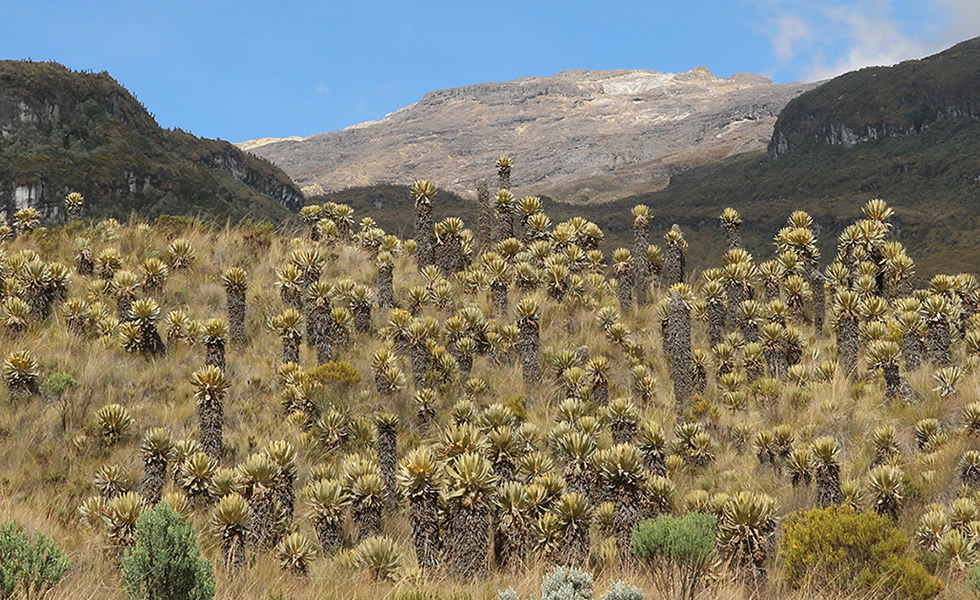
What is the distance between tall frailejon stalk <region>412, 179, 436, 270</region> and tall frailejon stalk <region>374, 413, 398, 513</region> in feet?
25.9

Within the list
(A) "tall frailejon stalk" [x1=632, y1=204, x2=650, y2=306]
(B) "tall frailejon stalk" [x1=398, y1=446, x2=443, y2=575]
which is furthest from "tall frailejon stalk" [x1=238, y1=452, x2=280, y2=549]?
(A) "tall frailejon stalk" [x1=632, y1=204, x2=650, y2=306]

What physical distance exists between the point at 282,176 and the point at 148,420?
179 m

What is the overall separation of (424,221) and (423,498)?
33.1 feet

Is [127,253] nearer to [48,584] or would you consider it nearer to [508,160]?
[508,160]

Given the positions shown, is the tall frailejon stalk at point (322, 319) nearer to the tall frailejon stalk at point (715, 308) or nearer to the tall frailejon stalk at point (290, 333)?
the tall frailejon stalk at point (290, 333)

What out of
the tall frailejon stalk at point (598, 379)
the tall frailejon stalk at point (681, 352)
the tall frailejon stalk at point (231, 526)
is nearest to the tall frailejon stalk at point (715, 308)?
the tall frailejon stalk at point (681, 352)

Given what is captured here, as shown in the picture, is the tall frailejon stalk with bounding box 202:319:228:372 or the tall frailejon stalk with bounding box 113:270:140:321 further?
the tall frailejon stalk with bounding box 113:270:140:321

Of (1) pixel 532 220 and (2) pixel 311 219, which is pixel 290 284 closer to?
(2) pixel 311 219

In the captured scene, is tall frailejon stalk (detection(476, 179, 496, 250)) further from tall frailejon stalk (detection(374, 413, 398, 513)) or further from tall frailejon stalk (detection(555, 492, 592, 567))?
tall frailejon stalk (detection(555, 492, 592, 567))

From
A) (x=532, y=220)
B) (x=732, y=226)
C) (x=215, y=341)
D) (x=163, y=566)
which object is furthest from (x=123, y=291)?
(x=732, y=226)

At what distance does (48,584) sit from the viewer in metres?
5.01

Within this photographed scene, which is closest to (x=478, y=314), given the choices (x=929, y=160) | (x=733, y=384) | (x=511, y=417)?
(x=511, y=417)

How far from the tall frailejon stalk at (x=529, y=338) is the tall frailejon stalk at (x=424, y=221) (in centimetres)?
482

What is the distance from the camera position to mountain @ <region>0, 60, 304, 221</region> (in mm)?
86375
